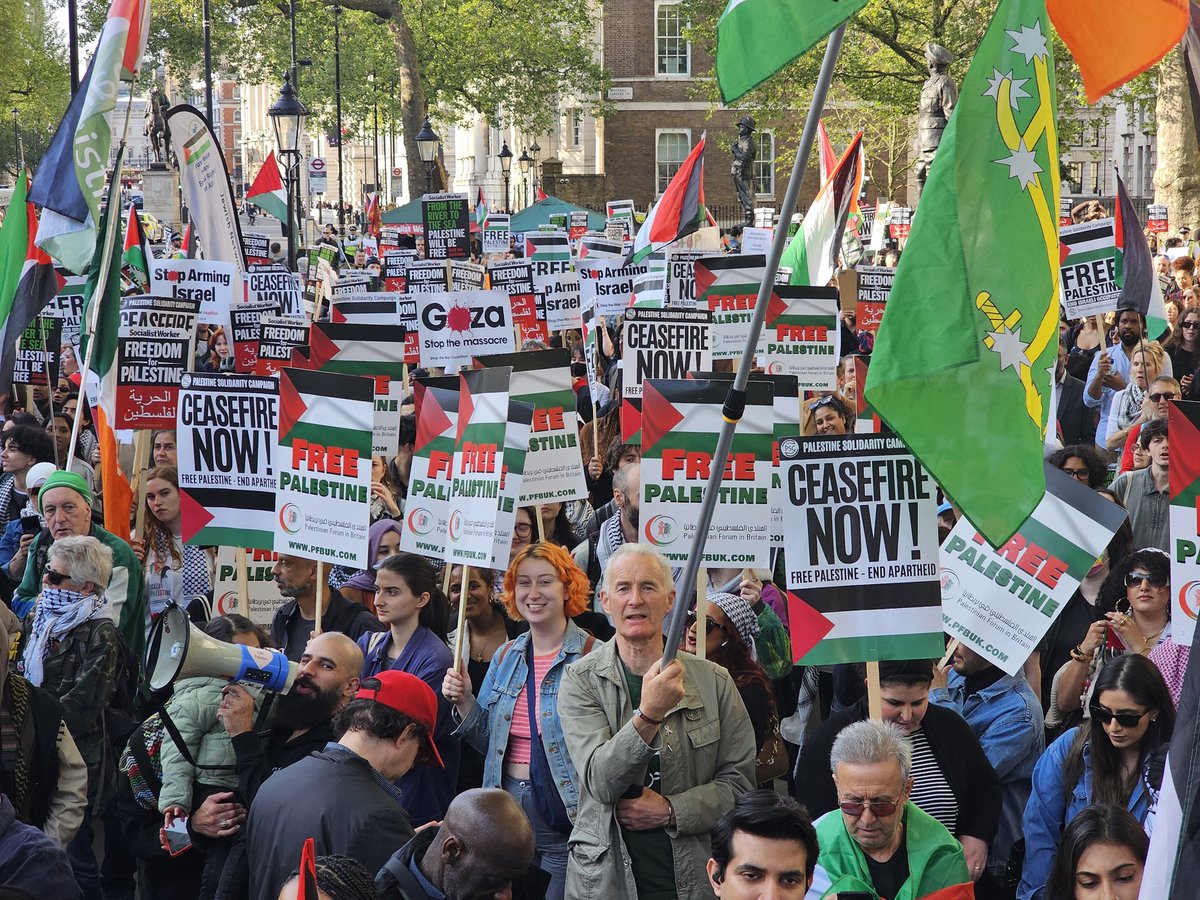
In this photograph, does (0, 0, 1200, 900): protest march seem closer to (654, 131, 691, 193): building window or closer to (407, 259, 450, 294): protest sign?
(407, 259, 450, 294): protest sign

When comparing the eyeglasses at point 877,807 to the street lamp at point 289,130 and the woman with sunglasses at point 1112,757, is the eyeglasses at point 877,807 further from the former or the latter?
the street lamp at point 289,130

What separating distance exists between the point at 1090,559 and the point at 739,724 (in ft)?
4.67

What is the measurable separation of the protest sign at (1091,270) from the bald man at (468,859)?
9.54m

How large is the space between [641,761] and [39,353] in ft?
29.7

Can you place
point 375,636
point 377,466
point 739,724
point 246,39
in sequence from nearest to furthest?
point 739,724 < point 375,636 < point 377,466 < point 246,39

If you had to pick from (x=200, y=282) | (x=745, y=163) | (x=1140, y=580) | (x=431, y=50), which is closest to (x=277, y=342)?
(x=200, y=282)

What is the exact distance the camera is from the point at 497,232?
80.6ft

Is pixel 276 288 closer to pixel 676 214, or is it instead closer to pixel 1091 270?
pixel 676 214

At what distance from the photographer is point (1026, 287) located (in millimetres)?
4035

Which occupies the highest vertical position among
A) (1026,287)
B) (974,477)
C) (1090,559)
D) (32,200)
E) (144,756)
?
(32,200)

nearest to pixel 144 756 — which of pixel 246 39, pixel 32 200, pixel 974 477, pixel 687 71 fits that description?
pixel 974 477

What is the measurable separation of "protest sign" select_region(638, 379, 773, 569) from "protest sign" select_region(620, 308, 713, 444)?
11.2 feet

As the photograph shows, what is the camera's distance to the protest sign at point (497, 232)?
24422 mm

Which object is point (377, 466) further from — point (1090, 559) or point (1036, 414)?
point (1036, 414)
